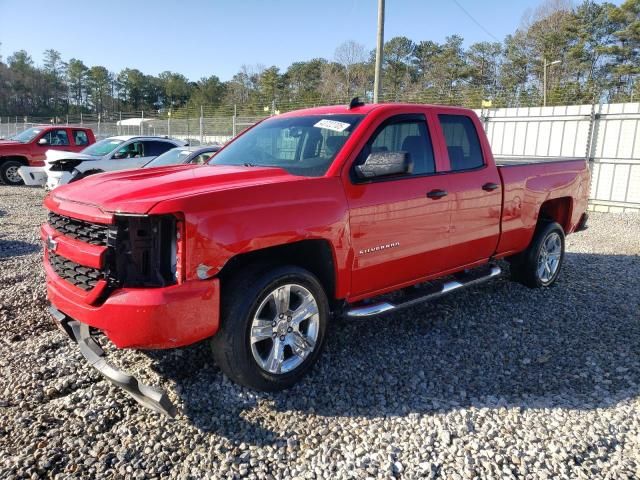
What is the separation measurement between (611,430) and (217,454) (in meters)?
2.34

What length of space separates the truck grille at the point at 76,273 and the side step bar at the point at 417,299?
1.71 metres

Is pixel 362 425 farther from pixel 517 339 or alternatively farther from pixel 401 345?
pixel 517 339

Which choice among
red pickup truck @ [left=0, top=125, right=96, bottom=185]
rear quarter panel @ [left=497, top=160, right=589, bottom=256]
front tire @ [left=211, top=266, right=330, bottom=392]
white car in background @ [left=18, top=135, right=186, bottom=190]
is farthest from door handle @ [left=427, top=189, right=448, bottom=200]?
red pickup truck @ [left=0, top=125, right=96, bottom=185]

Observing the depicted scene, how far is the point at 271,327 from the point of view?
3209 millimetres

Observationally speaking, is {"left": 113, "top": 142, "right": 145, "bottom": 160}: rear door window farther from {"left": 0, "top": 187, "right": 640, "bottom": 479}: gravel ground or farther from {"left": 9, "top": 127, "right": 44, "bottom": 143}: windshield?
{"left": 0, "top": 187, "right": 640, "bottom": 479}: gravel ground

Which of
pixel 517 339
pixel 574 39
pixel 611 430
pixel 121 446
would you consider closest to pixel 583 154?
pixel 517 339

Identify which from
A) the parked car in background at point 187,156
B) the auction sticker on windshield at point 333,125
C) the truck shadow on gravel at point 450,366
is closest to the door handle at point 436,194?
the auction sticker on windshield at point 333,125

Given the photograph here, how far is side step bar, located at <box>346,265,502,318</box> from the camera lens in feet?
11.9

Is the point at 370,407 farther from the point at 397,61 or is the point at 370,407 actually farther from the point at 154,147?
the point at 397,61

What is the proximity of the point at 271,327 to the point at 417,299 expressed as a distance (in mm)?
1362

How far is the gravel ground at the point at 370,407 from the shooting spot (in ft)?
8.64

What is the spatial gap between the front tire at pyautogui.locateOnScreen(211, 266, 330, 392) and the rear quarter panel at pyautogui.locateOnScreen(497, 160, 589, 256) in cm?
248

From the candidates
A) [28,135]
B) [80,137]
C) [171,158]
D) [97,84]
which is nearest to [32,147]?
[28,135]

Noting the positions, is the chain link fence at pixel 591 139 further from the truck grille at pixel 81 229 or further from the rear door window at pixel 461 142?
the truck grille at pixel 81 229
